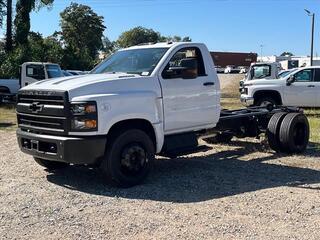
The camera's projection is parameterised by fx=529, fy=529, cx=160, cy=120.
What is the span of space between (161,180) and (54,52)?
34983mm

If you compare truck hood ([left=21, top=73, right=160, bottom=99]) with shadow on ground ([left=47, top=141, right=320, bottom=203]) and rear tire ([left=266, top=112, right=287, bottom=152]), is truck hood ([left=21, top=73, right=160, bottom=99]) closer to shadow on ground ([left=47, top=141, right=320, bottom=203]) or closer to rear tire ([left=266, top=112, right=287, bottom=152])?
shadow on ground ([left=47, top=141, right=320, bottom=203])

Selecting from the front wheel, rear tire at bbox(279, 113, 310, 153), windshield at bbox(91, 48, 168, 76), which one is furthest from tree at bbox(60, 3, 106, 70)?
the front wheel

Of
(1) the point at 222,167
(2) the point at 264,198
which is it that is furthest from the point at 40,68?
(2) the point at 264,198

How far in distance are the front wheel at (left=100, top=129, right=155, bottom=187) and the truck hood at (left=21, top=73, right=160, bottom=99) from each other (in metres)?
0.66

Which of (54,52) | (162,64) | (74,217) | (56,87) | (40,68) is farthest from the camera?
(54,52)

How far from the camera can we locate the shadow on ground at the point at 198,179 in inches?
293

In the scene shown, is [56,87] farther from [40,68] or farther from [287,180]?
[40,68]

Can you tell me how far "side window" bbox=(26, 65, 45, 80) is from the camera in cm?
2475

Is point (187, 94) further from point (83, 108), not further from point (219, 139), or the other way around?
point (219, 139)

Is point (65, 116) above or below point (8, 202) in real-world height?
above

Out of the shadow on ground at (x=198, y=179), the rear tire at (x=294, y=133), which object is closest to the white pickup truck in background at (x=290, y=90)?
the rear tire at (x=294, y=133)

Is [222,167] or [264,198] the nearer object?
[264,198]

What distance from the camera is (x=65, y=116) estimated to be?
730 centimetres

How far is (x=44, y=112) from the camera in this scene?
7.62 metres
